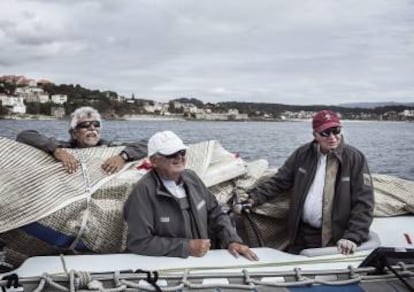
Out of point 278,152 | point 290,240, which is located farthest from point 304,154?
point 278,152

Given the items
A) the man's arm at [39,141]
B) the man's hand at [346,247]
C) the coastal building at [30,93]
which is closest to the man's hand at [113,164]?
the man's arm at [39,141]

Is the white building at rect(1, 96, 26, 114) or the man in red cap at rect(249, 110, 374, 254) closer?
the man in red cap at rect(249, 110, 374, 254)

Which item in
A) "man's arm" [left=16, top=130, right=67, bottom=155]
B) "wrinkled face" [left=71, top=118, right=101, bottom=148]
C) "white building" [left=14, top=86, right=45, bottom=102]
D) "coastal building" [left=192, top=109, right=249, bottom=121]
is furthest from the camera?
"coastal building" [left=192, top=109, right=249, bottom=121]

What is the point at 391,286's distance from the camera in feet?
8.63

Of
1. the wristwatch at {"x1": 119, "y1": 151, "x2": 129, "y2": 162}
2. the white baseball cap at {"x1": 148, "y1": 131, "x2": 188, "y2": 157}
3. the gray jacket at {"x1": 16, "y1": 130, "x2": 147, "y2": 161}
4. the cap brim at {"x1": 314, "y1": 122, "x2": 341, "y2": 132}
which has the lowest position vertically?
the wristwatch at {"x1": 119, "y1": 151, "x2": 129, "y2": 162}

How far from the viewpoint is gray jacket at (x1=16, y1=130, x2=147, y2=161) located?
3785 millimetres

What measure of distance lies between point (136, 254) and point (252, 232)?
3.67 feet

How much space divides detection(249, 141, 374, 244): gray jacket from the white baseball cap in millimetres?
946

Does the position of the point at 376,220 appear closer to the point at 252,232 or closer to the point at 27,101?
the point at 252,232

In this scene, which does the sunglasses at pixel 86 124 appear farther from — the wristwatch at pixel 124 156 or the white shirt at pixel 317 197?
the white shirt at pixel 317 197

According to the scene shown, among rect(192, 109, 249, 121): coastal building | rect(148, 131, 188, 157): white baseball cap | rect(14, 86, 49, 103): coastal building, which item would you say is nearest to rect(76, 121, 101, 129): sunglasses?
rect(148, 131, 188, 157): white baseball cap

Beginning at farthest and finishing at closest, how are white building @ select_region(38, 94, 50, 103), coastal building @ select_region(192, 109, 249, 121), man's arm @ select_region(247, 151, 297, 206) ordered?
coastal building @ select_region(192, 109, 249, 121) < white building @ select_region(38, 94, 50, 103) < man's arm @ select_region(247, 151, 297, 206)

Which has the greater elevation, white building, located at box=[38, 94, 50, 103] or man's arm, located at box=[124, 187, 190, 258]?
white building, located at box=[38, 94, 50, 103]

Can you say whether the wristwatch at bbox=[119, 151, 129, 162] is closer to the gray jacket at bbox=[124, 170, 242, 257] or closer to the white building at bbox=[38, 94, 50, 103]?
the gray jacket at bbox=[124, 170, 242, 257]
